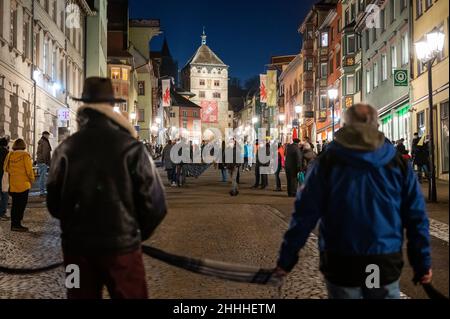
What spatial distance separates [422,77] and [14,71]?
17479mm

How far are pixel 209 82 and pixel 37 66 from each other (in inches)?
4765

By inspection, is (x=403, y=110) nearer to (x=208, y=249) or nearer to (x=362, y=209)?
(x=208, y=249)

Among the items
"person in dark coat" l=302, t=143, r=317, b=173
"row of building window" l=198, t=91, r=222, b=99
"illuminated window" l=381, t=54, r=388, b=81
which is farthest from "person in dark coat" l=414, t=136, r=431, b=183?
"row of building window" l=198, t=91, r=222, b=99

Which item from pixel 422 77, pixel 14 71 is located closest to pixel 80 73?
pixel 14 71

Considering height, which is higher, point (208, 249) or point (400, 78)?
point (400, 78)

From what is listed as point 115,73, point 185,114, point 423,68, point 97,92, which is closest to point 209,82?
point 185,114

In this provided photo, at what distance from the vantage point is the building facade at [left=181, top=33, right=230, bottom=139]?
14800cm

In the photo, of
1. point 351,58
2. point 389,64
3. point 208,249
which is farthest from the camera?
point 351,58

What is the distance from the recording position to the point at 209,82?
149m

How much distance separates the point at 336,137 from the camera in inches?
131

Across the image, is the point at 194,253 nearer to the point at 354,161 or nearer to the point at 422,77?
the point at 354,161

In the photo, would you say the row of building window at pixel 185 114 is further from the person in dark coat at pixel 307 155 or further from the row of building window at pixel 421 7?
the person in dark coat at pixel 307 155

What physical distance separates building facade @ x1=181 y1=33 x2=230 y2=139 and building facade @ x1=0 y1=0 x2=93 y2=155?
347 feet

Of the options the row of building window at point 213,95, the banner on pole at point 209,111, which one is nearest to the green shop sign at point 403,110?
the banner on pole at point 209,111
